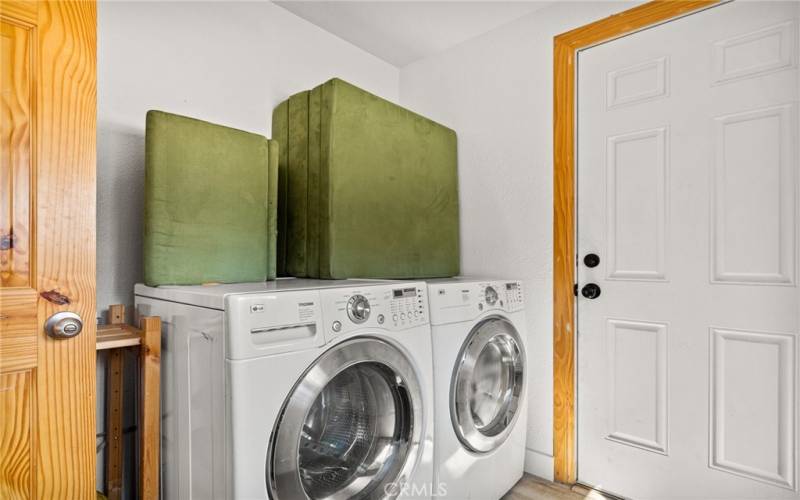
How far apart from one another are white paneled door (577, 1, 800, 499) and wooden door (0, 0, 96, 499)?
6.16 feet

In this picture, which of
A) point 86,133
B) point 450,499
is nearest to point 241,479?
point 450,499

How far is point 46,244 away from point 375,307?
83 cm

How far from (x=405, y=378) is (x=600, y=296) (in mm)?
1086

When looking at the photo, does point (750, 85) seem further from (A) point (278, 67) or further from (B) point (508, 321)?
(A) point (278, 67)

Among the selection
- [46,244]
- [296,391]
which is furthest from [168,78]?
[296,391]

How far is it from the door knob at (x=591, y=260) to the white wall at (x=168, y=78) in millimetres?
1652

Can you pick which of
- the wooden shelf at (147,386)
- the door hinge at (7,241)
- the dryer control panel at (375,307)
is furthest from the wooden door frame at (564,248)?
the door hinge at (7,241)

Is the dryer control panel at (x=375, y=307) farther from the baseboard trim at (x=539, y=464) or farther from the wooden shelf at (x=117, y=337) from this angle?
the baseboard trim at (x=539, y=464)

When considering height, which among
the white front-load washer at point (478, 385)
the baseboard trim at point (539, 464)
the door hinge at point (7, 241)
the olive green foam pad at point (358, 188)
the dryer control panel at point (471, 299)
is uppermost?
the olive green foam pad at point (358, 188)

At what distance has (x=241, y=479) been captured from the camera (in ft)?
3.26

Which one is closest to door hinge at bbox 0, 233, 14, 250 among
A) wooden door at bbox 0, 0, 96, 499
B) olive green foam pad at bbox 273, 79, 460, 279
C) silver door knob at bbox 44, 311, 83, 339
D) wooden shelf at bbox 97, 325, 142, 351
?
wooden door at bbox 0, 0, 96, 499

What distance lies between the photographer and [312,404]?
112 centimetres

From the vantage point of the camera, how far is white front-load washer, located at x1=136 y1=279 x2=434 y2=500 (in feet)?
3.31

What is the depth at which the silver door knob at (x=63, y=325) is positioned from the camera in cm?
97
